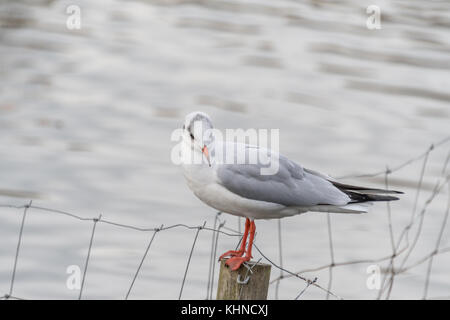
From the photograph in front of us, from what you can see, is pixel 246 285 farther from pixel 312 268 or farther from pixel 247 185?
pixel 312 268

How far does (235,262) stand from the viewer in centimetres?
468

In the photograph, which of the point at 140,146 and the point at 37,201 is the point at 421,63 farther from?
the point at 37,201

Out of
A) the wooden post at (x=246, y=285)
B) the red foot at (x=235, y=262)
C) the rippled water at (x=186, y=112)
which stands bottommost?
the wooden post at (x=246, y=285)

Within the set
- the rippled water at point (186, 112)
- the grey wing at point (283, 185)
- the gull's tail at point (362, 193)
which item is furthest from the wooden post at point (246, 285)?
the rippled water at point (186, 112)

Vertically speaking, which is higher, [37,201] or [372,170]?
[372,170]

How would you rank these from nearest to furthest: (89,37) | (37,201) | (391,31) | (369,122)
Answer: (37,201) < (369,122) < (89,37) < (391,31)

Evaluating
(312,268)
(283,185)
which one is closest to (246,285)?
(283,185)

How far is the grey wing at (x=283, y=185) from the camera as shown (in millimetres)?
4848

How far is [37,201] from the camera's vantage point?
10.1m

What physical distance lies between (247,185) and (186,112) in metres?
8.39

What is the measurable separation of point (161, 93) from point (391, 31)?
19.2ft

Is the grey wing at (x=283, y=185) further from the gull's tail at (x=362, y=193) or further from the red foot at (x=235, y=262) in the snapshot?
the red foot at (x=235, y=262)
